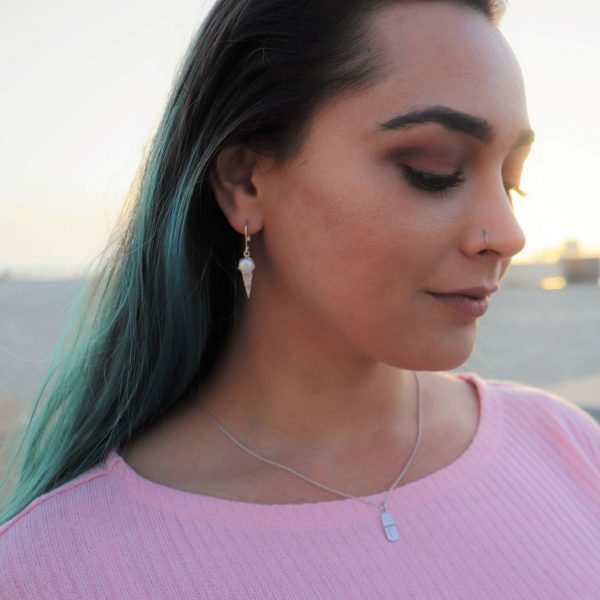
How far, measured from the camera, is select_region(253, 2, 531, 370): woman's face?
4.78 ft

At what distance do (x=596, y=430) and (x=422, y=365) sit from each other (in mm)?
769

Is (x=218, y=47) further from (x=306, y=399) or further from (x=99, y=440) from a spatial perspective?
(x=99, y=440)

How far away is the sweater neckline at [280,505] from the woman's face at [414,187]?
1.04ft

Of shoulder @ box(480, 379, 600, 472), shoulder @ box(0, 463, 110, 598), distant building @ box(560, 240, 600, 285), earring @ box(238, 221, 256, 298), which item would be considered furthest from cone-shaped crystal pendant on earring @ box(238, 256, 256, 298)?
distant building @ box(560, 240, 600, 285)

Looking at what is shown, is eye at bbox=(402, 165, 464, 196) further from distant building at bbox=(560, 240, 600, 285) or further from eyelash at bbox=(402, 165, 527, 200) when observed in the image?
distant building at bbox=(560, 240, 600, 285)

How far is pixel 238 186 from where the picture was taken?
1.70 meters

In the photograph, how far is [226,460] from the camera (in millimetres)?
1657

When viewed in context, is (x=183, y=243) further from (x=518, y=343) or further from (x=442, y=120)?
(x=518, y=343)

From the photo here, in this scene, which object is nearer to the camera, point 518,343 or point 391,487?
point 391,487

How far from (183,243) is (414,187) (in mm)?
608

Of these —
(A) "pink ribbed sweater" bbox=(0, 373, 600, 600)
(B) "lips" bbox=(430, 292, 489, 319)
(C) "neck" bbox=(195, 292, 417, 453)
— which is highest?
(B) "lips" bbox=(430, 292, 489, 319)

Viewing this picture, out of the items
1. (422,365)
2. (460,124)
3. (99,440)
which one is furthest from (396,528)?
(460,124)

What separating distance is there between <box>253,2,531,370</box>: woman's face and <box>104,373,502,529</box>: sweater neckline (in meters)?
0.32

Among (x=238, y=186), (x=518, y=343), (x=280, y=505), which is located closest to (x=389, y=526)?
(x=280, y=505)
